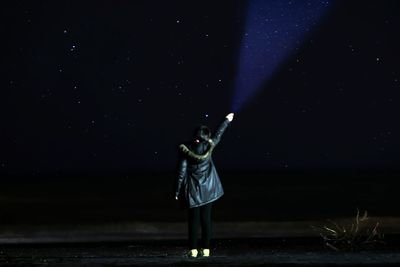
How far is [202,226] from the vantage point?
9.92 metres

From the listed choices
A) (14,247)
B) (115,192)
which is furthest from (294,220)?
(115,192)

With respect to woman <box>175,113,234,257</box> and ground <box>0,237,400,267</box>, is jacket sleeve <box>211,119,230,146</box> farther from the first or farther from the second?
ground <box>0,237,400,267</box>

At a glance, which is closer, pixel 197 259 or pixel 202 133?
pixel 197 259

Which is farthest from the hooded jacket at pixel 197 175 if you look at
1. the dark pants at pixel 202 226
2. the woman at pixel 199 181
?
the dark pants at pixel 202 226

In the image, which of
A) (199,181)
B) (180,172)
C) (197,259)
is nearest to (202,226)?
(199,181)

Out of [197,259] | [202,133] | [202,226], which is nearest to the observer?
[197,259]

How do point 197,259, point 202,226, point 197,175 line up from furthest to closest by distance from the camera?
point 202,226 < point 197,175 < point 197,259

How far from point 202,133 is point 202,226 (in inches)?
42.1

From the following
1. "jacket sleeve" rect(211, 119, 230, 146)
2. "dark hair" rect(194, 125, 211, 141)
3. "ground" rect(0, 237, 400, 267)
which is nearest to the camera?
"ground" rect(0, 237, 400, 267)

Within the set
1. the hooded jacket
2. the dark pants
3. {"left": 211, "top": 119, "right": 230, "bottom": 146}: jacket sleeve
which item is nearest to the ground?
the dark pants

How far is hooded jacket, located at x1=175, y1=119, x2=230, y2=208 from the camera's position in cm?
971

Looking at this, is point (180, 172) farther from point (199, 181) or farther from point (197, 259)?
point (197, 259)

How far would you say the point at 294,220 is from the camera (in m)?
16.0

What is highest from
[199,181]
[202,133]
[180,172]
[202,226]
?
[202,133]
